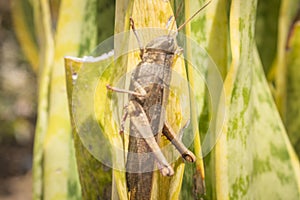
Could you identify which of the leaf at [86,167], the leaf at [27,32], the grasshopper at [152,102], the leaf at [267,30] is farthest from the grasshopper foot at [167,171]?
the leaf at [27,32]

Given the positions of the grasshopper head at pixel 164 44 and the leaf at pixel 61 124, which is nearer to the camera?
the grasshopper head at pixel 164 44

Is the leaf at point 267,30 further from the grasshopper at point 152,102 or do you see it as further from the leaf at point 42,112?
the grasshopper at point 152,102

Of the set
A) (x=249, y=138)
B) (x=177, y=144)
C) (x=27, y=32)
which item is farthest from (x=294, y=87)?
(x=27, y=32)

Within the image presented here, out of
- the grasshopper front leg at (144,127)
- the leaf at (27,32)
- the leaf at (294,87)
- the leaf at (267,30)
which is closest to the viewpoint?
the grasshopper front leg at (144,127)

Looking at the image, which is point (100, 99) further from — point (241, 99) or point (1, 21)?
point (1, 21)

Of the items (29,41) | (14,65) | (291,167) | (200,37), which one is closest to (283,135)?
(291,167)

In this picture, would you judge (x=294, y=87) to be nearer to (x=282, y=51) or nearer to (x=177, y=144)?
(x=282, y=51)

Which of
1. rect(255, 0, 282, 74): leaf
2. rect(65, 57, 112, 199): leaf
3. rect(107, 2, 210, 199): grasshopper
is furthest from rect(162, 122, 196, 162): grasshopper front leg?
rect(255, 0, 282, 74): leaf
